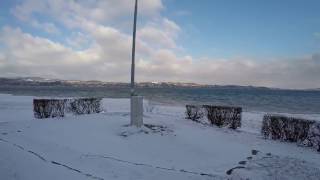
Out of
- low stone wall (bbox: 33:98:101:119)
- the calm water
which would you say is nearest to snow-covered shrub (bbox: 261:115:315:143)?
low stone wall (bbox: 33:98:101:119)

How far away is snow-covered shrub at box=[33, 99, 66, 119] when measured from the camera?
17297 millimetres

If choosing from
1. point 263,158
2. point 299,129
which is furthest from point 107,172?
point 299,129

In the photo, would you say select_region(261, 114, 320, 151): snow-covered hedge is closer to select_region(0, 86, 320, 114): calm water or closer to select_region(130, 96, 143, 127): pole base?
select_region(130, 96, 143, 127): pole base

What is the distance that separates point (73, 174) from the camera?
8.33 metres

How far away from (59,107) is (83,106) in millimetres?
1634

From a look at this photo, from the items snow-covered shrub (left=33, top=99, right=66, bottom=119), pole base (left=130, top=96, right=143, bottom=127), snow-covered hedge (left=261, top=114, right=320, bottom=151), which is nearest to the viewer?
snow-covered hedge (left=261, top=114, right=320, bottom=151)

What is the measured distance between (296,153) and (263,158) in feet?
6.25

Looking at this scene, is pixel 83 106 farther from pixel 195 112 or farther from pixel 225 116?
pixel 225 116

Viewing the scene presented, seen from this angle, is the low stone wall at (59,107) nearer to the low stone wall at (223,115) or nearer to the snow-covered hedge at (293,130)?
the low stone wall at (223,115)

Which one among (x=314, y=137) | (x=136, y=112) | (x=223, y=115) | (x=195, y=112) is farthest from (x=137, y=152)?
(x=195, y=112)

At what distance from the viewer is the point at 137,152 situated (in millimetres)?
10773

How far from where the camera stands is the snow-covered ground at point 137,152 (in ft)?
28.8

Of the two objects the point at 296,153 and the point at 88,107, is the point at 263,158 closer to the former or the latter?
the point at 296,153

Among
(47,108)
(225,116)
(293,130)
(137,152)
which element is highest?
(47,108)
